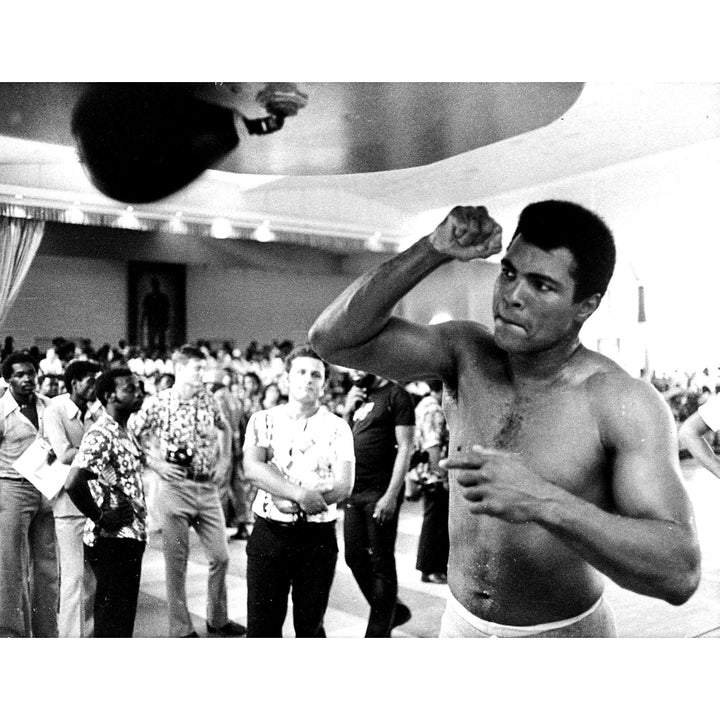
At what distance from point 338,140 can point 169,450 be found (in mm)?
1575

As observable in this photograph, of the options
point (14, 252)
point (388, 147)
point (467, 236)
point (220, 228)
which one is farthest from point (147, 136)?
point (467, 236)

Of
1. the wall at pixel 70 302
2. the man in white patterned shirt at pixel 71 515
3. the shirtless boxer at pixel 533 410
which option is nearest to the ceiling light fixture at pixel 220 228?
the wall at pixel 70 302

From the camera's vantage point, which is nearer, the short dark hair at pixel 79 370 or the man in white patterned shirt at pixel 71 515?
the short dark hair at pixel 79 370

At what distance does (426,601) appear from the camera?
3793 millimetres

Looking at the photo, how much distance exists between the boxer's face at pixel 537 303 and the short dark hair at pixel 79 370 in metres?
1.73

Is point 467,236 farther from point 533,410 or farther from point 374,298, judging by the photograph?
point 533,410

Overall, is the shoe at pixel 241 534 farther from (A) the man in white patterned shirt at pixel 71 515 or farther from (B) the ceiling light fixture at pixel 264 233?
(B) the ceiling light fixture at pixel 264 233

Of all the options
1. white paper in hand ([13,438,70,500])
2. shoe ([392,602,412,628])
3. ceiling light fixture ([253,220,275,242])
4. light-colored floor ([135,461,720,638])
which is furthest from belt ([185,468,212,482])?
ceiling light fixture ([253,220,275,242])

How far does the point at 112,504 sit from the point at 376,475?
3.74 ft

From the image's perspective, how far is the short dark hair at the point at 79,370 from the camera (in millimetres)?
2979
